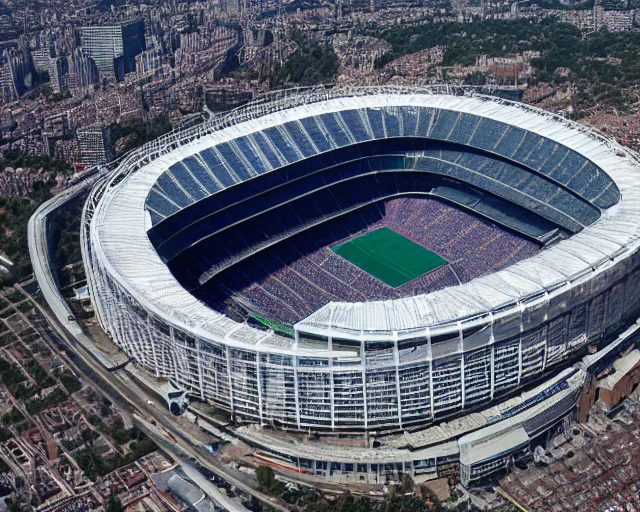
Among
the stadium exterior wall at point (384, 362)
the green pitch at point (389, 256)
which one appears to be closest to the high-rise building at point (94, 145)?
the green pitch at point (389, 256)

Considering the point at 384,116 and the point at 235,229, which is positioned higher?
the point at 384,116

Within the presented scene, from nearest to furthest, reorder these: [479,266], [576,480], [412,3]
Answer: [576,480] < [479,266] < [412,3]

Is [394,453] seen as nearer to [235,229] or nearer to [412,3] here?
[235,229]

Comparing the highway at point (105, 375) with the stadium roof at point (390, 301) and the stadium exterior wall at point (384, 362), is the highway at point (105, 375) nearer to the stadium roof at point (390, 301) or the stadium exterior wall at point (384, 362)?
the stadium exterior wall at point (384, 362)

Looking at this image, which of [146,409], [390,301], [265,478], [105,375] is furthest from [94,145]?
[265,478]

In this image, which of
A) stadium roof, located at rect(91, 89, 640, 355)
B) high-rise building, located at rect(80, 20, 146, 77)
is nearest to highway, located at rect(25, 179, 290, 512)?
stadium roof, located at rect(91, 89, 640, 355)

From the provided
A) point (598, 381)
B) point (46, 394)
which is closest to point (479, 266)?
point (598, 381)

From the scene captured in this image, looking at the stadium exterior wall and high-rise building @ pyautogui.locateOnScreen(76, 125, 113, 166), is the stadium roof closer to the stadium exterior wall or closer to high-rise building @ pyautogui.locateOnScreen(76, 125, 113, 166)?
the stadium exterior wall
